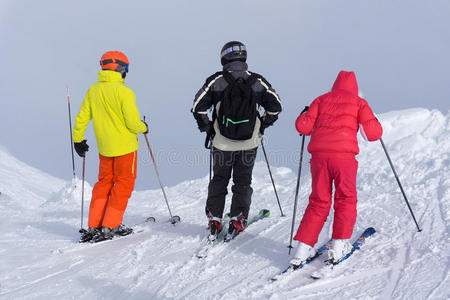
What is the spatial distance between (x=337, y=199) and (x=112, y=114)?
307cm

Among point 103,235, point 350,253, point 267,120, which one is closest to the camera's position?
point 350,253

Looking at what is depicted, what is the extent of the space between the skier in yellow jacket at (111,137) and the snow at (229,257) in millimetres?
419

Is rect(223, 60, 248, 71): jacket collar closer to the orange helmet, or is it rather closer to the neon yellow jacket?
the neon yellow jacket

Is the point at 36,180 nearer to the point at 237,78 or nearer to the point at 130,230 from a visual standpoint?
the point at 130,230

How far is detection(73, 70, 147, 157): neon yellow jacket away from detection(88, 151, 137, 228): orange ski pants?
164mm

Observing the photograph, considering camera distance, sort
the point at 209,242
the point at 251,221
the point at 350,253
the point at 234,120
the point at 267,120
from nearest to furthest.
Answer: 1. the point at 350,253
2. the point at 234,120
3. the point at 209,242
4. the point at 267,120
5. the point at 251,221

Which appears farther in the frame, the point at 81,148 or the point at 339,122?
the point at 81,148

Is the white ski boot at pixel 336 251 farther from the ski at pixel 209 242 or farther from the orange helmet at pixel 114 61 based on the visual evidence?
the orange helmet at pixel 114 61

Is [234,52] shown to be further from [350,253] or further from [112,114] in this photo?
[350,253]

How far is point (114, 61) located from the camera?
5316mm

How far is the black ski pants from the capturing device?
5008 mm

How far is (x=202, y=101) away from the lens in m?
4.86

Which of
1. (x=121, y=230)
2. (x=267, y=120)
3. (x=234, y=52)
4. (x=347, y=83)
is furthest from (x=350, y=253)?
(x=121, y=230)

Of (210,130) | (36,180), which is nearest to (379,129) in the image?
(210,130)
